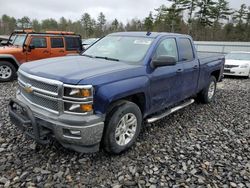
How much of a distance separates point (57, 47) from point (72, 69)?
716cm

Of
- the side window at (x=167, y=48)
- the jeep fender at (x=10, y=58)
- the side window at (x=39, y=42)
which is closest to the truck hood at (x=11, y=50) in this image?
the jeep fender at (x=10, y=58)

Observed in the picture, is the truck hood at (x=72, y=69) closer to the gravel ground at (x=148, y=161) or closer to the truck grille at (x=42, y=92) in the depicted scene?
the truck grille at (x=42, y=92)

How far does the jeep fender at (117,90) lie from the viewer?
2.88 metres

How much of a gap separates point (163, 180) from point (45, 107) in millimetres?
1851

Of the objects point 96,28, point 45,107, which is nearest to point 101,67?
point 45,107

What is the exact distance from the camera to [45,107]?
3.05m

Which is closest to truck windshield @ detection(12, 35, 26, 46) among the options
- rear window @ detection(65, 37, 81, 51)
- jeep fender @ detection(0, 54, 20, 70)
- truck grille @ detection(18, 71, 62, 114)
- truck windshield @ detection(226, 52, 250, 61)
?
jeep fender @ detection(0, 54, 20, 70)

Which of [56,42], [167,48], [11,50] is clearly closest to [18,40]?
[11,50]

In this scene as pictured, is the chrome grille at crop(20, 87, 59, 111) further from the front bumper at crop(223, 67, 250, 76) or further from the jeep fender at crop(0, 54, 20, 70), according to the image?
the front bumper at crop(223, 67, 250, 76)

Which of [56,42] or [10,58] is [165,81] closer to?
[10,58]

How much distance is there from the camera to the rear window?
10112 mm

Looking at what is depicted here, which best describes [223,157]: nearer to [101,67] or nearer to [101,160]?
[101,160]

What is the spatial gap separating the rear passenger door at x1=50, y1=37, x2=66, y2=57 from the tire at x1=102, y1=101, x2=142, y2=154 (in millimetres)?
7128

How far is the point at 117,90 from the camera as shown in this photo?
3.06 m
